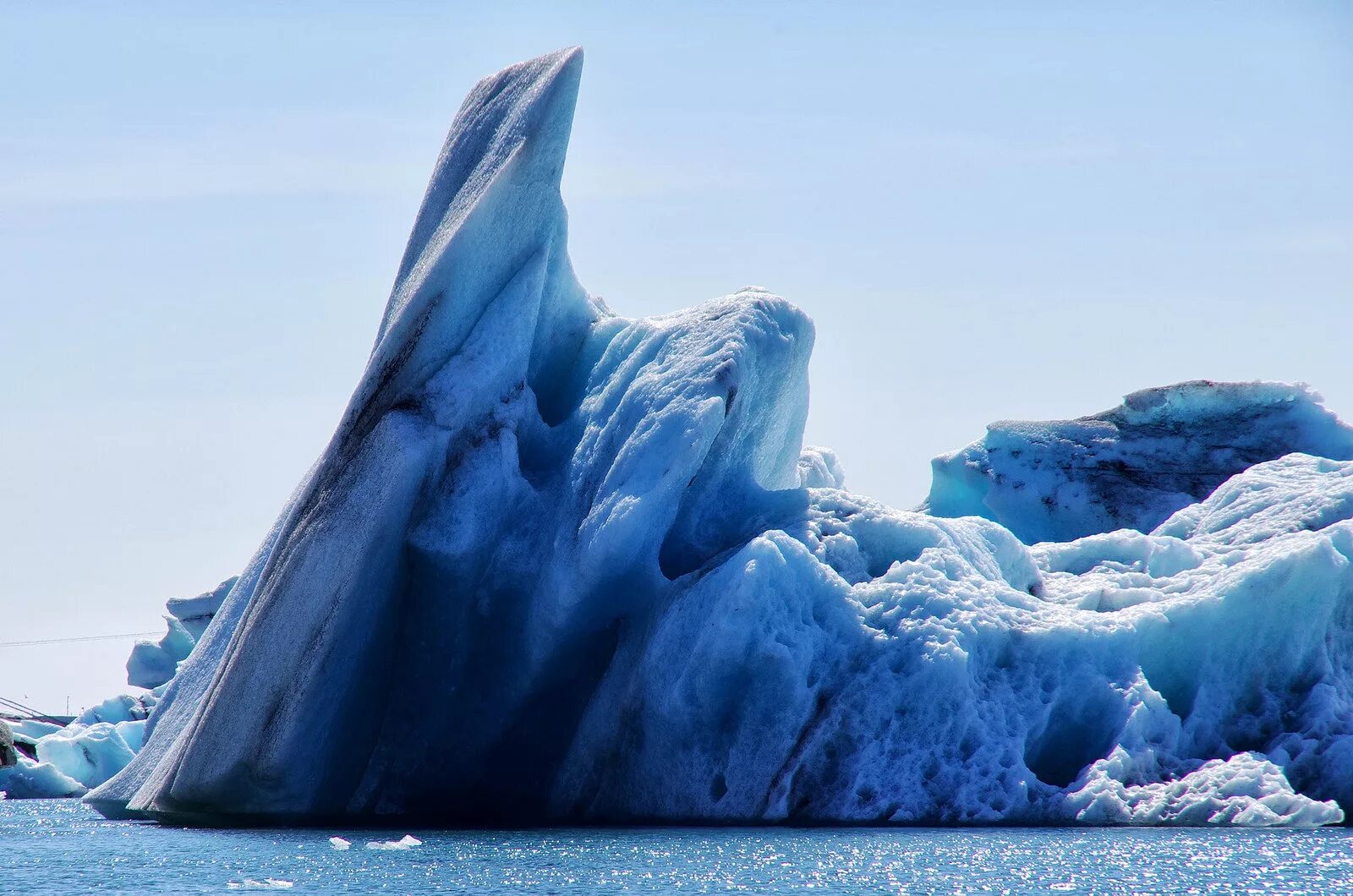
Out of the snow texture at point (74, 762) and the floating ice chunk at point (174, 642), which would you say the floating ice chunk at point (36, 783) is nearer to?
the snow texture at point (74, 762)

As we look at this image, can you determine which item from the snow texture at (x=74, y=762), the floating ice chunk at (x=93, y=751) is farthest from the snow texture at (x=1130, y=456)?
the floating ice chunk at (x=93, y=751)

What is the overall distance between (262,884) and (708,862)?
11.0 ft

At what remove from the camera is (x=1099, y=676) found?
16.5 metres

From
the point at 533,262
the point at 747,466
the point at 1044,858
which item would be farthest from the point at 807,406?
the point at 1044,858

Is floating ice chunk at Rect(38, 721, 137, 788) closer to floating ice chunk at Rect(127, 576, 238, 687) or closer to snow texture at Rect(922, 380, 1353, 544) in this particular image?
floating ice chunk at Rect(127, 576, 238, 687)

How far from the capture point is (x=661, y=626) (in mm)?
16641

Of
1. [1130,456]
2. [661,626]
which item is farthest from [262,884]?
[1130,456]

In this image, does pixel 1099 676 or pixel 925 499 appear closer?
pixel 1099 676

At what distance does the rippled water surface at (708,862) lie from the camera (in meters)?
11.9

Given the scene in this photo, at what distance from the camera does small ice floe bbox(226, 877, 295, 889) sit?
12055mm

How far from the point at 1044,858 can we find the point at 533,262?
852cm

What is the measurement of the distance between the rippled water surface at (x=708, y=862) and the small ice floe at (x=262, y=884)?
0.06ft

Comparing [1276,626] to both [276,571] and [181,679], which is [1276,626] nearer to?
[276,571]

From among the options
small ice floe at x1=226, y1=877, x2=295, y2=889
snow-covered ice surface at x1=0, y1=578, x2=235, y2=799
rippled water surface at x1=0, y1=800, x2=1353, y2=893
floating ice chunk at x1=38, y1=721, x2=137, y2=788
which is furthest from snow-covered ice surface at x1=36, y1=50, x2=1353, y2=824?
floating ice chunk at x1=38, y1=721, x2=137, y2=788
